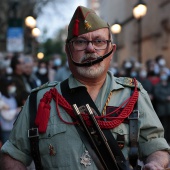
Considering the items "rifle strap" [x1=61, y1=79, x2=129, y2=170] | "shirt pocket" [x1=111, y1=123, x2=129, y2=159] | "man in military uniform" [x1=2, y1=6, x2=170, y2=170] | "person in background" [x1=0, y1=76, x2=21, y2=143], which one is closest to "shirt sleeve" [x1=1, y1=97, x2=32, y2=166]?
"man in military uniform" [x1=2, y1=6, x2=170, y2=170]

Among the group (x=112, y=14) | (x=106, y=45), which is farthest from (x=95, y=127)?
(x=112, y=14)

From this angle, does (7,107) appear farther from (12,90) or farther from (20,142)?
(20,142)

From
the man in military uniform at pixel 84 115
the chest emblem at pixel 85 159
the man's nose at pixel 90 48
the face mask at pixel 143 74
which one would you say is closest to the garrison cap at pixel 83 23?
the man in military uniform at pixel 84 115

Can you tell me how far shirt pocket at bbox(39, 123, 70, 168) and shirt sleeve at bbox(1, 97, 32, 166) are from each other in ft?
0.40

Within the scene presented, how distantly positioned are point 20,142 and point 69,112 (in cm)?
37

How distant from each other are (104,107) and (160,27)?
20844 millimetres

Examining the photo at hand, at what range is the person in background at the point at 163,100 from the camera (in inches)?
456

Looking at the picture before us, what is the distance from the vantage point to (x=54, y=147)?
309cm

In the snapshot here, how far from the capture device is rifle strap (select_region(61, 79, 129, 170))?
9.96 ft

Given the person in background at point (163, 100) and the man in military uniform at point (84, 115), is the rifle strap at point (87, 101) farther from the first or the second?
the person in background at point (163, 100)

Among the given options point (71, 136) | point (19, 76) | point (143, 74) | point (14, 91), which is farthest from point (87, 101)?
point (143, 74)

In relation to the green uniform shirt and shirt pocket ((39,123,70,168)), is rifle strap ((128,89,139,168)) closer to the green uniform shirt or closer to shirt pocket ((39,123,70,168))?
the green uniform shirt

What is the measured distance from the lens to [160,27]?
929 inches

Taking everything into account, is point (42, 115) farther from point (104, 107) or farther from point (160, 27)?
point (160, 27)
